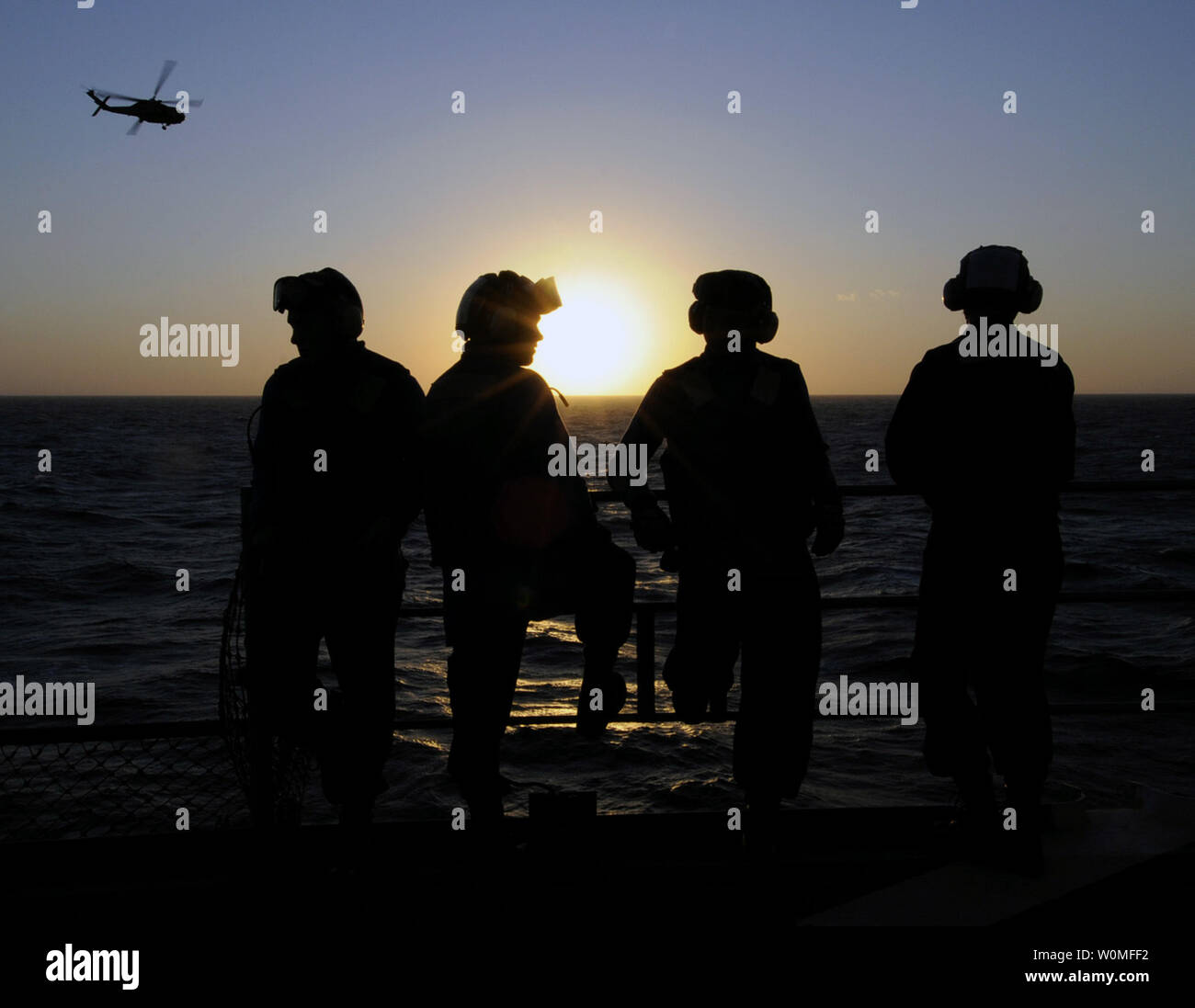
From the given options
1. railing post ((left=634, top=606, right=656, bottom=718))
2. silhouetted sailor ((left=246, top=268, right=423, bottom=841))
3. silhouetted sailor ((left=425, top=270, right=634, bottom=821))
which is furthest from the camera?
railing post ((left=634, top=606, right=656, bottom=718))

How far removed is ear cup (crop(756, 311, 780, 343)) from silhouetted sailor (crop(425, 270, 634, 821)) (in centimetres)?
67

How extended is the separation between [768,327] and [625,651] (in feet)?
51.5

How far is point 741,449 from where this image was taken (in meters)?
3.19

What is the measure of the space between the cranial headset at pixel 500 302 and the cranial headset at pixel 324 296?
0.39 metres

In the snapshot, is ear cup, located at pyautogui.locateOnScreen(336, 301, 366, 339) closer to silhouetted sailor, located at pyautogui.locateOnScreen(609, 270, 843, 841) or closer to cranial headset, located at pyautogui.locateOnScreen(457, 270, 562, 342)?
cranial headset, located at pyautogui.locateOnScreen(457, 270, 562, 342)

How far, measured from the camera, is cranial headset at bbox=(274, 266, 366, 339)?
3303 millimetres

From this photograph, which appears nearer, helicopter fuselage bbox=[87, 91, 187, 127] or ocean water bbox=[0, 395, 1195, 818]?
ocean water bbox=[0, 395, 1195, 818]

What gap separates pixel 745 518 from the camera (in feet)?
10.4

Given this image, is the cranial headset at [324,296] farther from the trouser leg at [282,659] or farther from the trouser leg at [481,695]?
the trouser leg at [481,695]

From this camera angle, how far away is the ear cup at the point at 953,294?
3.38 meters

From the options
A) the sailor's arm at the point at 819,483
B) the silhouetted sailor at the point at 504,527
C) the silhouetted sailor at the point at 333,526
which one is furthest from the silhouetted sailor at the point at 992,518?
the silhouetted sailor at the point at 333,526

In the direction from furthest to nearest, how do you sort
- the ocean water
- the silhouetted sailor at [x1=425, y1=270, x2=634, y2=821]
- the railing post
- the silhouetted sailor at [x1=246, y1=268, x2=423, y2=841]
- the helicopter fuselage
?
the helicopter fuselage < the ocean water < the railing post < the silhouetted sailor at [x1=246, y1=268, x2=423, y2=841] < the silhouetted sailor at [x1=425, y1=270, x2=634, y2=821]

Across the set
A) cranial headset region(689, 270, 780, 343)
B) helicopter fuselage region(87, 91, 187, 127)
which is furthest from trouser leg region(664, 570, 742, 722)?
helicopter fuselage region(87, 91, 187, 127)
